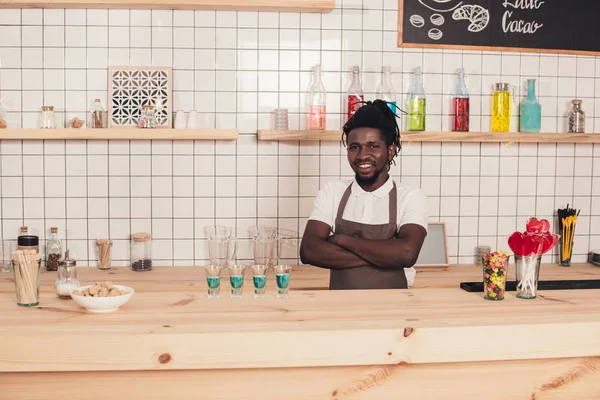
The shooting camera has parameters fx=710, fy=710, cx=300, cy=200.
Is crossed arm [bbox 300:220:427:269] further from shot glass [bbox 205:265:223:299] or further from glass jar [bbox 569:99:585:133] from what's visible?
glass jar [bbox 569:99:585:133]

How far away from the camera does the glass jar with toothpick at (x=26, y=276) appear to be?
6.89ft

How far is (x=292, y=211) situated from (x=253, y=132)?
46 centimetres

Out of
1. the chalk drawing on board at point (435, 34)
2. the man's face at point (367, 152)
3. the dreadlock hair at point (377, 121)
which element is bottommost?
the man's face at point (367, 152)

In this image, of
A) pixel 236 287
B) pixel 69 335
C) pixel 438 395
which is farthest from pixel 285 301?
pixel 69 335

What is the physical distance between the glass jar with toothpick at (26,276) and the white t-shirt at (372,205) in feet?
3.98

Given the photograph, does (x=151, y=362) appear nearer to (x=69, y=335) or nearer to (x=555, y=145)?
(x=69, y=335)

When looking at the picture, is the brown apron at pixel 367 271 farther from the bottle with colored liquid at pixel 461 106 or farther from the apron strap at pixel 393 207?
the bottle with colored liquid at pixel 461 106

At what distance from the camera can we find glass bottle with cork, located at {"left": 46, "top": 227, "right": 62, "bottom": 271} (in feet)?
11.4

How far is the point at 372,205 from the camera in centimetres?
296

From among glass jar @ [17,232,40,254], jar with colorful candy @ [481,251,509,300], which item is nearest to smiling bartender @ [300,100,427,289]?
jar with colorful candy @ [481,251,509,300]

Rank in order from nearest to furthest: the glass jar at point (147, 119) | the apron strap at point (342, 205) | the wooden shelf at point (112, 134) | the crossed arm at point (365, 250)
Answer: the crossed arm at point (365, 250), the apron strap at point (342, 205), the wooden shelf at point (112, 134), the glass jar at point (147, 119)

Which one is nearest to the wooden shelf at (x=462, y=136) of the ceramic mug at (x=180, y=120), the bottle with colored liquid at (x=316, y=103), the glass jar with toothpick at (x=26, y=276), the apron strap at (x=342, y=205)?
the bottle with colored liquid at (x=316, y=103)

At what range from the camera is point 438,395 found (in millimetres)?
2035

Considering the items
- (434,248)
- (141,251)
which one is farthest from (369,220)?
(141,251)
